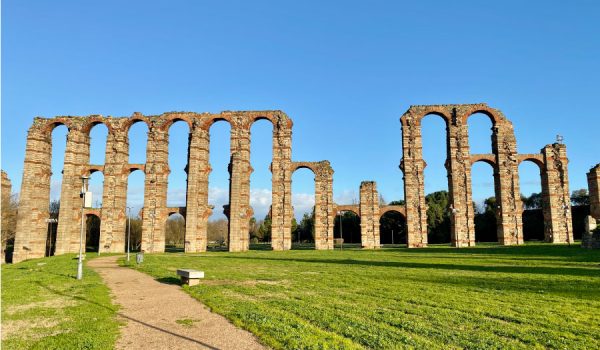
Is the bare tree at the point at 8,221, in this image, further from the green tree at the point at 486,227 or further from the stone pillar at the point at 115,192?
the green tree at the point at 486,227

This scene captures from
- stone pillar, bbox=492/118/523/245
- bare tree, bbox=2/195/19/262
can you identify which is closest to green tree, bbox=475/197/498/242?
stone pillar, bbox=492/118/523/245

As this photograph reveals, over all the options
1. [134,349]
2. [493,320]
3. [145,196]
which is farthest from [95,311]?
[145,196]

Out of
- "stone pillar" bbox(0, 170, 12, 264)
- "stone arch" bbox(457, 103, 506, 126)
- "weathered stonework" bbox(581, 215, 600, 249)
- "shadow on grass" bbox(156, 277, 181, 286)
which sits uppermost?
"stone arch" bbox(457, 103, 506, 126)

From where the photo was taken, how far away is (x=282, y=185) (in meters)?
36.8

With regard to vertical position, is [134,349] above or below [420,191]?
below

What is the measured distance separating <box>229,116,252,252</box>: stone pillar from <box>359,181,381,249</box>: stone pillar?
35.3 ft

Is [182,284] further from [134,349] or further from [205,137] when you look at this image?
[205,137]

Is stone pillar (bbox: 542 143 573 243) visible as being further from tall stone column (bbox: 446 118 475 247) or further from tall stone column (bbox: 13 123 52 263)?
tall stone column (bbox: 13 123 52 263)

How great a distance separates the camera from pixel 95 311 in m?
8.09

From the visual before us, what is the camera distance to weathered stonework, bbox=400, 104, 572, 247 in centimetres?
3525

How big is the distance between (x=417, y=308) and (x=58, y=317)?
707cm

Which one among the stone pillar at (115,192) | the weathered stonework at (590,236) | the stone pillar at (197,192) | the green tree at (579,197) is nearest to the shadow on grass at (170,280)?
the stone pillar at (197,192)

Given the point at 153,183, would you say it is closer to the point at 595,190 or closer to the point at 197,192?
the point at 197,192

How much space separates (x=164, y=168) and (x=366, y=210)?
19.6 m
